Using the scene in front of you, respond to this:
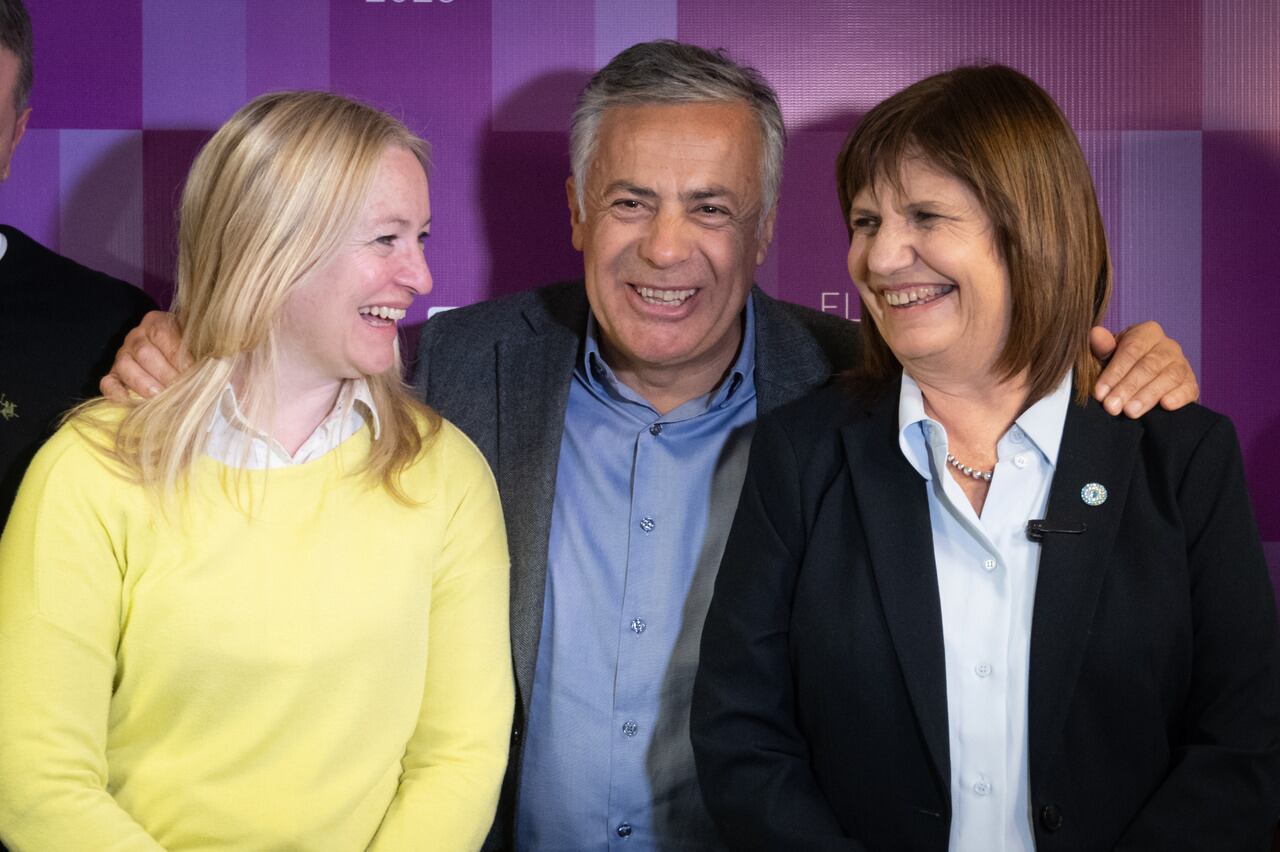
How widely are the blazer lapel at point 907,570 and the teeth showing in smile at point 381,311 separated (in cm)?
72

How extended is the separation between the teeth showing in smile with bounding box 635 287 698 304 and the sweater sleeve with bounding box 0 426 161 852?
935 mm

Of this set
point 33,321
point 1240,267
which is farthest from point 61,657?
point 1240,267

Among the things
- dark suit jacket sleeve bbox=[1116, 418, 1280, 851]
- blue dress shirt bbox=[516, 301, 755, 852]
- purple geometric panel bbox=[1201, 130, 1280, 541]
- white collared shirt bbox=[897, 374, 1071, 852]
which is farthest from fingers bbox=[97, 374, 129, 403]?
purple geometric panel bbox=[1201, 130, 1280, 541]

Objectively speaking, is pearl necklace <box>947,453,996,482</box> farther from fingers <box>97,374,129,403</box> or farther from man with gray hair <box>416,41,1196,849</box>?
fingers <box>97,374,129,403</box>

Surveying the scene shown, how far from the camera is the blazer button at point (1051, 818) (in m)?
1.74

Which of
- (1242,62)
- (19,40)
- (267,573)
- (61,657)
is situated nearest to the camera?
(61,657)

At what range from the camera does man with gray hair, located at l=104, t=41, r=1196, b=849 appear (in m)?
2.23

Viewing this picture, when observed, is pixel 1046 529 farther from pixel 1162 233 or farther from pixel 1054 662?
pixel 1162 233

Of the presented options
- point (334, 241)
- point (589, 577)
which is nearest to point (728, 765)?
point (589, 577)

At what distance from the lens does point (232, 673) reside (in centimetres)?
180

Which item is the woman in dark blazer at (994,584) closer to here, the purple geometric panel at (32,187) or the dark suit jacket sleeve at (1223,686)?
the dark suit jacket sleeve at (1223,686)

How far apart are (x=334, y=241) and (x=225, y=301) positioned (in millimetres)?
180

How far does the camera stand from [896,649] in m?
1.81

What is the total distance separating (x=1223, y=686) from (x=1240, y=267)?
3.97ft
